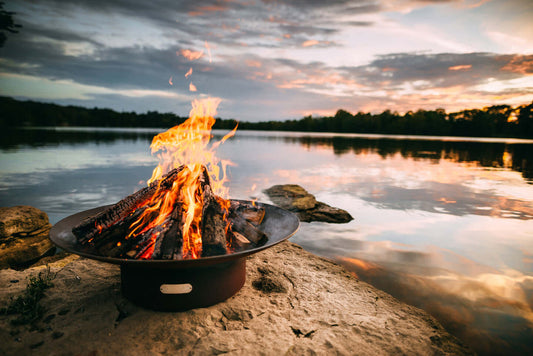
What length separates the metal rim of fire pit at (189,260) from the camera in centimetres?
275

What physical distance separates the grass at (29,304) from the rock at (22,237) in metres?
1.94

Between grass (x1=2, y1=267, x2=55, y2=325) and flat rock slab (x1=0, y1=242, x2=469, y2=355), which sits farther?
grass (x1=2, y1=267, x2=55, y2=325)

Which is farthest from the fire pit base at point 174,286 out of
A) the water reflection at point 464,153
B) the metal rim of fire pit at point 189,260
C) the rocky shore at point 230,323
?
the water reflection at point 464,153

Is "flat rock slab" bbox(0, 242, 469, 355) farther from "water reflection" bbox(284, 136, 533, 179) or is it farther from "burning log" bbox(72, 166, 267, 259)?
"water reflection" bbox(284, 136, 533, 179)

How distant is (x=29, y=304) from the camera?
10.6 ft

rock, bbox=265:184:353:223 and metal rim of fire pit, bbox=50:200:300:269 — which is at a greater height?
metal rim of fire pit, bbox=50:200:300:269

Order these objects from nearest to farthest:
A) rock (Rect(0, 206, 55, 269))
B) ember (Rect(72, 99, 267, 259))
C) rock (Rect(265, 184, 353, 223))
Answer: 1. ember (Rect(72, 99, 267, 259))
2. rock (Rect(0, 206, 55, 269))
3. rock (Rect(265, 184, 353, 223))

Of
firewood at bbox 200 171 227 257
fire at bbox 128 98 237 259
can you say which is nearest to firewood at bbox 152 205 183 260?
fire at bbox 128 98 237 259

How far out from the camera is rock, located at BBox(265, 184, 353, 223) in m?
8.39

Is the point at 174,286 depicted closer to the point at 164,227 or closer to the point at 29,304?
the point at 164,227

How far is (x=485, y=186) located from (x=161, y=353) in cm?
1680

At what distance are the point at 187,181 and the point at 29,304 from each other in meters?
2.33

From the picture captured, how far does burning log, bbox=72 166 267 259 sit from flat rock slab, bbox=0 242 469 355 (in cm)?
72

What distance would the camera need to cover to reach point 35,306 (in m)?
3.26
